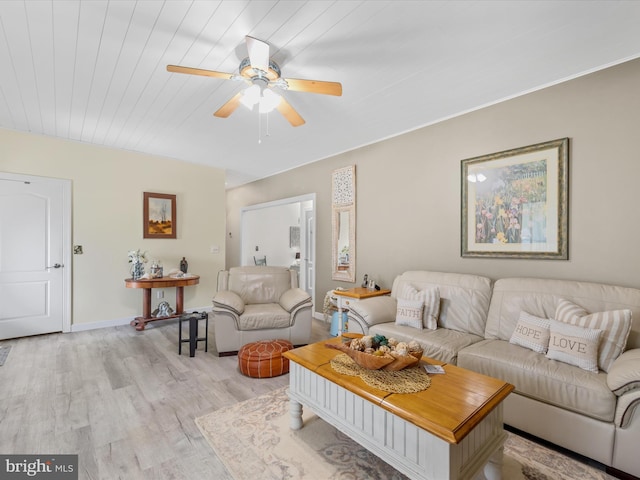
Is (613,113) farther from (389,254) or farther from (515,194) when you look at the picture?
(389,254)

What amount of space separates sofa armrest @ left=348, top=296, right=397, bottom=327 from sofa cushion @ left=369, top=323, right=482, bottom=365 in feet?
0.28

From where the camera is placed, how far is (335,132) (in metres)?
3.72

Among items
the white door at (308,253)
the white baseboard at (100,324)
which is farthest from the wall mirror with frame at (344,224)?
the white baseboard at (100,324)

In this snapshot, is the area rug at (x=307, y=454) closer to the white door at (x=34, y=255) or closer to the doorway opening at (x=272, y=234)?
the white door at (x=34, y=255)

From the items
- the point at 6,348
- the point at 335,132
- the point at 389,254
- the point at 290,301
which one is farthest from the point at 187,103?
the point at 6,348

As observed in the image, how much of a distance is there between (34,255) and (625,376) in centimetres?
581

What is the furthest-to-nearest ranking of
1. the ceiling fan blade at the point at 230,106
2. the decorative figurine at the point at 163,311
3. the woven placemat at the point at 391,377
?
the decorative figurine at the point at 163,311 → the ceiling fan blade at the point at 230,106 → the woven placemat at the point at 391,377

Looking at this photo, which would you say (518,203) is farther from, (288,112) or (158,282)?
(158,282)

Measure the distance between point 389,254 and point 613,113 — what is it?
235 centimetres

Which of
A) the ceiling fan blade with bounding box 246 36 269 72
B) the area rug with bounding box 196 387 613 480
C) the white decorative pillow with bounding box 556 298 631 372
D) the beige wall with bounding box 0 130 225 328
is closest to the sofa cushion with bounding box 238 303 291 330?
the area rug with bounding box 196 387 613 480

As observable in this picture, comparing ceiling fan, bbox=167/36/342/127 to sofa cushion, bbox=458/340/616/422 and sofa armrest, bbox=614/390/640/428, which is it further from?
sofa armrest, bbox=614/390/640/428

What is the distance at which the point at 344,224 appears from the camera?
4461mm

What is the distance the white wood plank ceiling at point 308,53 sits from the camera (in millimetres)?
1775

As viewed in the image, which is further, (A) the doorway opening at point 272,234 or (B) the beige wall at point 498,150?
(A) the doorway opening at point 272,234
